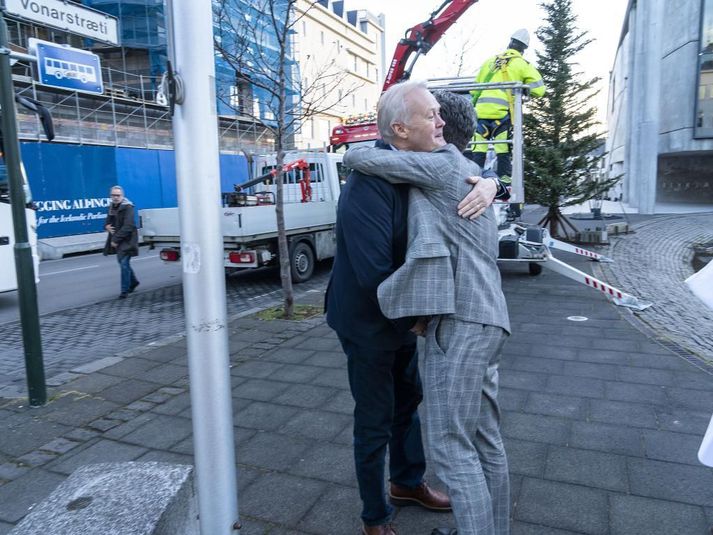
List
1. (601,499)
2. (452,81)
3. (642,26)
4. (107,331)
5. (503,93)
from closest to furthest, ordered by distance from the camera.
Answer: (601,499), (107,331), (503,93), (452,81), (642,26)

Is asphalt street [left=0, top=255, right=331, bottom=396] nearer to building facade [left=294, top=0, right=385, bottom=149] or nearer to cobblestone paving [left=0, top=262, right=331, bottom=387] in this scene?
cobblestone paving [left=0, top=262, right=331, bottom=387]

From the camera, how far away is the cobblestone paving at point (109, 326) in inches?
229

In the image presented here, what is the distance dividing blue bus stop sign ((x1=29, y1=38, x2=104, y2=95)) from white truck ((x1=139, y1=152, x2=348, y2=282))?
12.7 ft

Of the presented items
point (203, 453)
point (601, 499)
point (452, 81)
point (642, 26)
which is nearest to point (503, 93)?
point (452, 81)

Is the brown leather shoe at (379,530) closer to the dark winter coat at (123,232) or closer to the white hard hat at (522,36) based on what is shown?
the white hard hat at (522,36)

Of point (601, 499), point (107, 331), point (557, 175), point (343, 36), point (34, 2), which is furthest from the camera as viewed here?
point (343, 36)

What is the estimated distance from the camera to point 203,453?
1981 millimetres

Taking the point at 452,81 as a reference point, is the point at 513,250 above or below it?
below

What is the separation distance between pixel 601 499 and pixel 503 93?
6467 mm

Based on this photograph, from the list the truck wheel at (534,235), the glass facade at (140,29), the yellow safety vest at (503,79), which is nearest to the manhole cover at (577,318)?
the truck wheel at (534,235)

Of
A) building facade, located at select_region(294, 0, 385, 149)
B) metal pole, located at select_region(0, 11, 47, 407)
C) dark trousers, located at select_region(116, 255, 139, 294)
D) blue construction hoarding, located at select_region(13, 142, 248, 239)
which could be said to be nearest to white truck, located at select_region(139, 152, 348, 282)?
dark trousers, located at select_region(116, 255, 139, 294)

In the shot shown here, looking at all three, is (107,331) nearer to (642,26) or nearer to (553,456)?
(553,456)

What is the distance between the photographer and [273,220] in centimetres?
949

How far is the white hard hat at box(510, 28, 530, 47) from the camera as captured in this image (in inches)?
299
